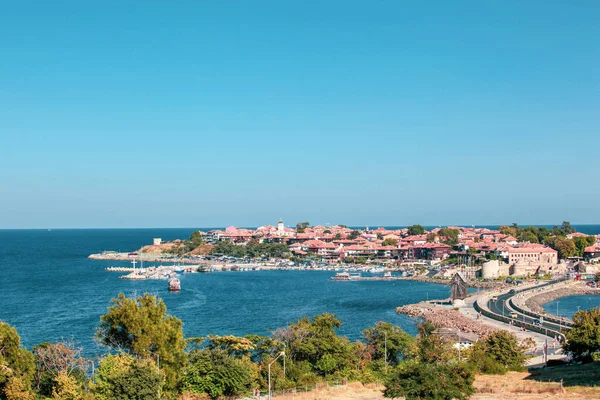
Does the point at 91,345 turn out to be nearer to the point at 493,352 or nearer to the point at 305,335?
the point at 305,335

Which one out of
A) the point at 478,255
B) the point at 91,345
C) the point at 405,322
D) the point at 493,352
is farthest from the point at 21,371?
the point at 478,255

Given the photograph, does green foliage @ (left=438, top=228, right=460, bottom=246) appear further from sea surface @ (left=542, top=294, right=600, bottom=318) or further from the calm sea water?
sea surface @ (left=542, top=294, right=600, bottom=318)

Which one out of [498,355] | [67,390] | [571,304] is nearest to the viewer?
[67,390]

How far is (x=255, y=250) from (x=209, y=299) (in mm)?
50314

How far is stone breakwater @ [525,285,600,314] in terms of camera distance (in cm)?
A: 4783

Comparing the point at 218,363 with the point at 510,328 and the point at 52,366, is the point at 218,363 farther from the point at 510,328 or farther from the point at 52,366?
the point at 510,328

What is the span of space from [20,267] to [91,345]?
55290 mm

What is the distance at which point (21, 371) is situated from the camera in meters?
18.4

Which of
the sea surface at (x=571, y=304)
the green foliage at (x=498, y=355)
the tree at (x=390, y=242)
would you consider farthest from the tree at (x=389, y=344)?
the tree at (x=390, y=242)

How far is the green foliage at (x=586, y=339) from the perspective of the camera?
25125 mm

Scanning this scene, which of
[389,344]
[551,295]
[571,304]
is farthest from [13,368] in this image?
[551,295]

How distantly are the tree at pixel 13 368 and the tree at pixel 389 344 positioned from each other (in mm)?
13286

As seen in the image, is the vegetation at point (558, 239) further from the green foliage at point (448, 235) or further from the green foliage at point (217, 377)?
the green foliage at point (217, 377)

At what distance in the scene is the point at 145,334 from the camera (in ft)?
64.1
